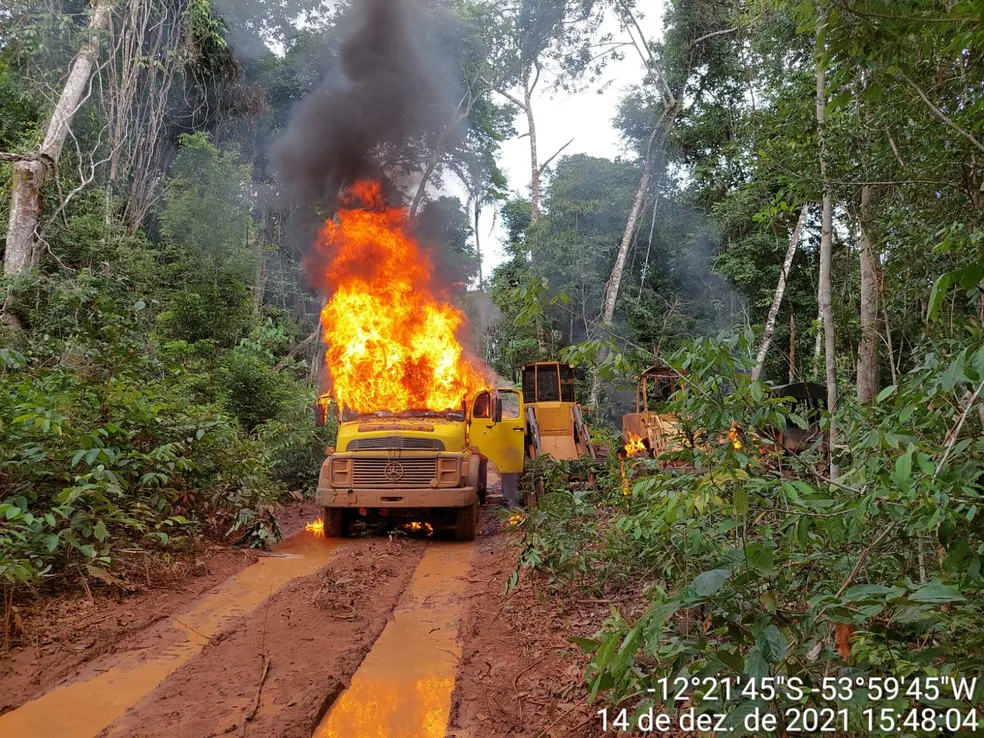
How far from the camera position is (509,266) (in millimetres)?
30828

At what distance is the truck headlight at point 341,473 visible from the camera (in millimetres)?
9297

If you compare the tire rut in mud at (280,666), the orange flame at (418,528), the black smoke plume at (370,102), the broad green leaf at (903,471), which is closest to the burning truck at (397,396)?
the orange flame at (418,528)

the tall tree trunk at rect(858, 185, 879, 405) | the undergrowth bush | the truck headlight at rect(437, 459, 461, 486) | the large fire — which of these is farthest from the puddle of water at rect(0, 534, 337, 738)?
the tall tree trunk at rect(858, 185, 879, 405)

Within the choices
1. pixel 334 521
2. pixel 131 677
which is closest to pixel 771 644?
pixel 131 677

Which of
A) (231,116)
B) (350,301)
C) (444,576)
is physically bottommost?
(444,576)

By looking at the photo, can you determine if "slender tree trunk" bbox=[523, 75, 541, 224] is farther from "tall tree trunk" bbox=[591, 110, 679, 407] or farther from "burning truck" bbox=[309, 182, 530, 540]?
"burning truck" bbox=[309, 182, 530, 540]

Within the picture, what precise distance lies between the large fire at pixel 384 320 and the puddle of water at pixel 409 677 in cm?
464

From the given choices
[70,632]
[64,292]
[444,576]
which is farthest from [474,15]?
[70,632]

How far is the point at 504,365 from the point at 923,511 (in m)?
27.0

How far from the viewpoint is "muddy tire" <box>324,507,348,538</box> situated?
9.54 metres

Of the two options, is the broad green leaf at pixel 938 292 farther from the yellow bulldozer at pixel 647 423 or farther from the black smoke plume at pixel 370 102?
the black smoke plume at pixel 370 102

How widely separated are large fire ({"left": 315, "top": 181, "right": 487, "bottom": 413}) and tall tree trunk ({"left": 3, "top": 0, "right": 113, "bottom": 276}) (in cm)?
582

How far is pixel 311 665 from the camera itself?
4.57 metres

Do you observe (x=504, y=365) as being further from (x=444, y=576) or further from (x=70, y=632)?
(x=70, y=632)
